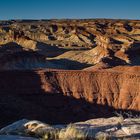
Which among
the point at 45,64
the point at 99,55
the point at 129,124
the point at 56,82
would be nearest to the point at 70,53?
the point at 99,55

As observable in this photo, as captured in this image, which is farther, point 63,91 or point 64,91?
point 64,91

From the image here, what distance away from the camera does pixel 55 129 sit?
1018cm

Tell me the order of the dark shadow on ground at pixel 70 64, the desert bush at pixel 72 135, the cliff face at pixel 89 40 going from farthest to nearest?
the cliff face at pixel 89 40 → the dark shadow on ground at pixel 70 64 → the desert bush at pixel 72 135

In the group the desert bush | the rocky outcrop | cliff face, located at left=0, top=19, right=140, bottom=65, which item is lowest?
cliff face, located at left=0, top=19, right=140, bottom=65

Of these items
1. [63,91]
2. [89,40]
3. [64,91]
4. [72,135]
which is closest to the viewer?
[72,135]

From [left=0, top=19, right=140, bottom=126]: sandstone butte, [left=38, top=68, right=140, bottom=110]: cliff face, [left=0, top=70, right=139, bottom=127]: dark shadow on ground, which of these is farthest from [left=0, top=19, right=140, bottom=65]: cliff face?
[left=0, top=70, right=139, bottom=127]: dark shadow on ground

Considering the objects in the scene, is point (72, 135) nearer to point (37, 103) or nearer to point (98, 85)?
point (37, 103)

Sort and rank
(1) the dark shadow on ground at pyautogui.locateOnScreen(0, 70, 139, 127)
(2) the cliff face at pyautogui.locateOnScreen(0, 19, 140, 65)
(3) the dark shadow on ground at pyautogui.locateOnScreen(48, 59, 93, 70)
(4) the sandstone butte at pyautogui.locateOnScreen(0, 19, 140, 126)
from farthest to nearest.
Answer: (2) the cliff face at pyautogui.locateOnScreen(0, 19, 140, 65) < (3) the dark shadow on ground at pyautogui.locateOnScreen(48, 59, 93, 70) < (4) the sandstone butte at pyautogui.locateOnScreen(0, 19, 140, 126) < (1) the dark shadow on ground at pyautogui.locateOnScreen(0, 70, 139, 127)

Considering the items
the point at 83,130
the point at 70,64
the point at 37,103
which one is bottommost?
the point at 70,64

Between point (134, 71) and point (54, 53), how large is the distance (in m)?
52.7

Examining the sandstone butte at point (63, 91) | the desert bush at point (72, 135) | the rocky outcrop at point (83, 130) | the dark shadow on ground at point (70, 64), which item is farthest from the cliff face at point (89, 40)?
the desert bush at point (72, 135)

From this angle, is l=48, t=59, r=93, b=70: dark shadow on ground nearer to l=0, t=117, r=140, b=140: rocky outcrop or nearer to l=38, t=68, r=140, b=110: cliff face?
l=38, t=68, r=140, b=110: cliff face

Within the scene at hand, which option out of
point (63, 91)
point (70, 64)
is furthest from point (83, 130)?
point (70, 64)

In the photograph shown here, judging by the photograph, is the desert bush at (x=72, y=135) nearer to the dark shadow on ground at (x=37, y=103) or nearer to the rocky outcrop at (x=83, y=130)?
the rocky outcrop at (x=83, y=130)
